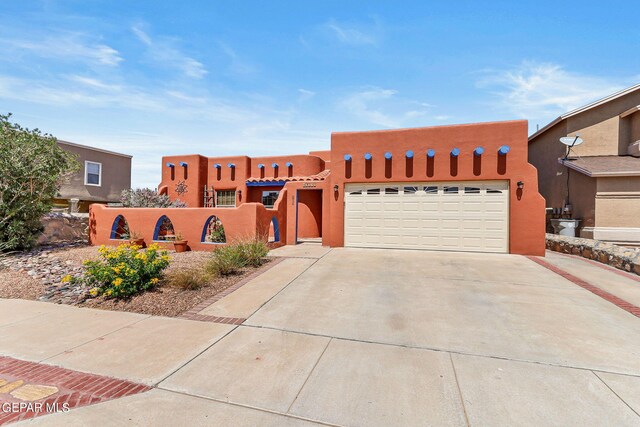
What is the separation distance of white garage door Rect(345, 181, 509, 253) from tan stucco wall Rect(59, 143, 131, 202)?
18.7 metres

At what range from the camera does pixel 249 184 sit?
17.7 m

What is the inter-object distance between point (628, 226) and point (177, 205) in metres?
21.5

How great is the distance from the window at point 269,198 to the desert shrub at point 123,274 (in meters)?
10.9

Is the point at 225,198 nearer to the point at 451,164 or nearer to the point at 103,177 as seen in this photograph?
the point at 103,177

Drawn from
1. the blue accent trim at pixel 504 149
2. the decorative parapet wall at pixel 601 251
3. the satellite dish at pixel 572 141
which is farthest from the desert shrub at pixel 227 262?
the satellite dish at pixel 572 141

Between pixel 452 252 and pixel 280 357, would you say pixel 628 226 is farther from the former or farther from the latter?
pixel 280 357

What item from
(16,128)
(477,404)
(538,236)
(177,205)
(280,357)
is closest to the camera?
(477,404)

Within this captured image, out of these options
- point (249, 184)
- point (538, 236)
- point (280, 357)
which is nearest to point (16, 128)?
point (249, 184)

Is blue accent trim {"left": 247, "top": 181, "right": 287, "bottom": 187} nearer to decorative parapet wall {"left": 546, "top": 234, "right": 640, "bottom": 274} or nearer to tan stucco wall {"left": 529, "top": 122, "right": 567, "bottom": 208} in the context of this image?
decorative parapet wall {"left": 546, "top": 234, "right": 640, "bottom": 274}

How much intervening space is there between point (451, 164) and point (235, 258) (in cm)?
880

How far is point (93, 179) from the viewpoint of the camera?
21141 millimetres

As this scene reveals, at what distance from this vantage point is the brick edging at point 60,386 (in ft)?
9.21

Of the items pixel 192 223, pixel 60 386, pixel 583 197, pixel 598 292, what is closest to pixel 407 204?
pixel 598 292

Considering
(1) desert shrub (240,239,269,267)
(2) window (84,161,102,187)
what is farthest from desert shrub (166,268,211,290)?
(2) window (84,161,102,187)
